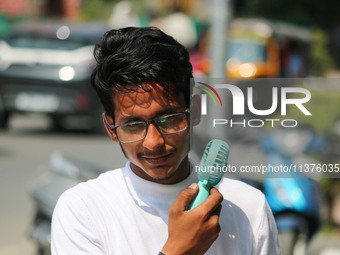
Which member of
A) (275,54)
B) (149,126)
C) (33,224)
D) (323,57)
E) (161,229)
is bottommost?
(323,57)

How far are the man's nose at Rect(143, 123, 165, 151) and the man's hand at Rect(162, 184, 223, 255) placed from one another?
5.4 inches

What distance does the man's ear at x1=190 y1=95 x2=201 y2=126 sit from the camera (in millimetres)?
1798

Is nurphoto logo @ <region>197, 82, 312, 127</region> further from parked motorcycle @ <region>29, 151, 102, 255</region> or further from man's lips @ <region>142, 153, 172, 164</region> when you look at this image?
parked motorcycle @ <region>29, 151, 102, 255</region>

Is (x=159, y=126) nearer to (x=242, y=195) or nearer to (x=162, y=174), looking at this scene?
(x=162, y=174)

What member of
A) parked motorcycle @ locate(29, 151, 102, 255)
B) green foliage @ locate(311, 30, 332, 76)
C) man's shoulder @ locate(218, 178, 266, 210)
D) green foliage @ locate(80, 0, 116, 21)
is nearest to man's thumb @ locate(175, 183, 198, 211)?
man's shoulder @ locate(218, 178, 266, 210)

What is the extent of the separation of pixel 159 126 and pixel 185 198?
0.19 meters

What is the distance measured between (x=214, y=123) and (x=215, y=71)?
16.0 ft

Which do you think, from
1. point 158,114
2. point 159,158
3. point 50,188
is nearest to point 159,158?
point 159,158

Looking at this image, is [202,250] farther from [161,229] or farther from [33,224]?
[33,224]

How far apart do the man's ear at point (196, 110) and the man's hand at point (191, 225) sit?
0.77ft

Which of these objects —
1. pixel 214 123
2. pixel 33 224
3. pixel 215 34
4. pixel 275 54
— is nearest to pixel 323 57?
pixel 275 54

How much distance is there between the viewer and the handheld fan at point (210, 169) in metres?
1.61

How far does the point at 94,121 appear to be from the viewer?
11.9m

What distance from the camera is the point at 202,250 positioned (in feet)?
5.31
